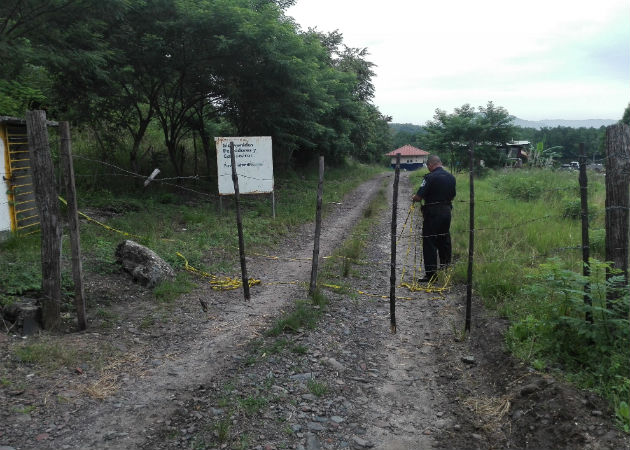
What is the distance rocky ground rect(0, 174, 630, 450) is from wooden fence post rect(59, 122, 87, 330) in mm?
333

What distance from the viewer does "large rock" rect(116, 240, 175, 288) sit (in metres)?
6.98

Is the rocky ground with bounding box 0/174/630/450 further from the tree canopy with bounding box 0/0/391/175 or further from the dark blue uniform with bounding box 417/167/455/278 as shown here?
the tree canopy with bounding box 0/0/391/175

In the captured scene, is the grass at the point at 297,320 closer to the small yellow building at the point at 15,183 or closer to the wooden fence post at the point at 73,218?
the wooden fence post at the point at 73,218

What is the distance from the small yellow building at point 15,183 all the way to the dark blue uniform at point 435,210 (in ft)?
21.8

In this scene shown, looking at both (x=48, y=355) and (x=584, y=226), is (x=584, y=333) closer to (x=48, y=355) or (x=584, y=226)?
(x=584, y=226)

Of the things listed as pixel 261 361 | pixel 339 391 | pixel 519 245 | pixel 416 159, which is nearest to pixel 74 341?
pixel 261 361

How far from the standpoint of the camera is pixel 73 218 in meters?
5.44

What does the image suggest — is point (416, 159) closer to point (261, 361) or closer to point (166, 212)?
point (166, 212)

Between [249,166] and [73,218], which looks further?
[249,166]

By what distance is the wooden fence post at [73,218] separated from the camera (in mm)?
5316

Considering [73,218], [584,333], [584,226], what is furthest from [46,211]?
[584,226]

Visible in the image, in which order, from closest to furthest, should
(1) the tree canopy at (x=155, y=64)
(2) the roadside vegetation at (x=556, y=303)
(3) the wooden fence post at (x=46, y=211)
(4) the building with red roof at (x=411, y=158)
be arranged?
(2) the roadside vegetation at (x=556, y=303) → (3) the wooden fence post at (x=46, y=211) → (1) the tree canopy at (x=155, y=64) → (4) the building with red roof at (x=411, y=158)

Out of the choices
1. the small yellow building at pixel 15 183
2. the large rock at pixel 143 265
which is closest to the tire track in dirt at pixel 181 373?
the large rock at pixel 143 265

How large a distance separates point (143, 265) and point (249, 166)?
19.3 feet
